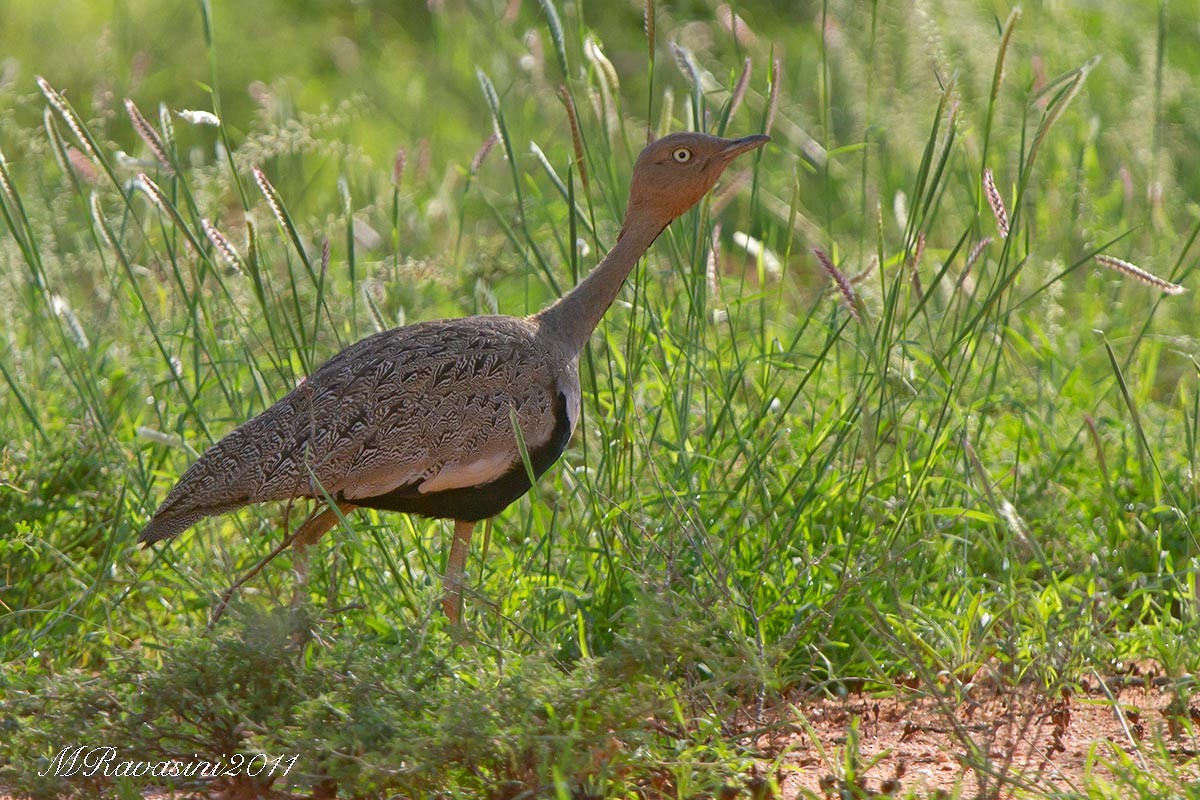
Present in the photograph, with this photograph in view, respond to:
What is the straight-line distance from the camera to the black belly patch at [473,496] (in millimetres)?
3396

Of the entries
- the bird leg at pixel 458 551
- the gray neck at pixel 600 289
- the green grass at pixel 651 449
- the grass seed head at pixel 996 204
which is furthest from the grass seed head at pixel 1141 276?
the bird leg at pixel 458 551

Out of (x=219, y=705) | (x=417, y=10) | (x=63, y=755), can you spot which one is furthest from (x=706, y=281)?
(x=417, y=10)

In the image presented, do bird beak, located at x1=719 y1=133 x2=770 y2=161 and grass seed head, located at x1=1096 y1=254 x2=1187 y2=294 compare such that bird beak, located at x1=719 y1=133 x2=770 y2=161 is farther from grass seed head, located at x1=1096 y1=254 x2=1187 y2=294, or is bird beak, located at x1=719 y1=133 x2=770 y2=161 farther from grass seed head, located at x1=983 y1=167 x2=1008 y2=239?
grass seed head, located at x1=1096 y1=254 x2=1187 y2=294

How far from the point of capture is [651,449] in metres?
3.86

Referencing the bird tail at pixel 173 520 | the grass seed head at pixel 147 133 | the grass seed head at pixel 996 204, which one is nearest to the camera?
the grass seed head at pixel 996 204

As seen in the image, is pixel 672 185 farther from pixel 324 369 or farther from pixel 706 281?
pixel 324 369

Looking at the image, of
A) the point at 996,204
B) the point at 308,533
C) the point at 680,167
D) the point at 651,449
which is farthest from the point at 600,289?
the point at 996,204

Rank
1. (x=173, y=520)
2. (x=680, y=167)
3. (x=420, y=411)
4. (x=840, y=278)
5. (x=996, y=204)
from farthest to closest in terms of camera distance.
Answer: (x=680, y=167) → (x=420, y=411) → (x=173, y=520) → (x=996, y=204) → (x=840, y=278)

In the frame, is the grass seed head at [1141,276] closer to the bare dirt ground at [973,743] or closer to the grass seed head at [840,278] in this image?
the grass seed head at [840,278]

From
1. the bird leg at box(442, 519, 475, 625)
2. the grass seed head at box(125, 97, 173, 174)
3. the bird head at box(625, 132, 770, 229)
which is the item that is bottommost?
the bird leg at box(442, 519, 475, 625)

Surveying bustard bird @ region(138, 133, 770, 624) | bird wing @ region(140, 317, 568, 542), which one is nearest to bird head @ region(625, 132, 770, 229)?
bustard bird @ region(138, 133, 770, 624)

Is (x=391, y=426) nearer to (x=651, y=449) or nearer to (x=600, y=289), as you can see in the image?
(x=600, y=289)

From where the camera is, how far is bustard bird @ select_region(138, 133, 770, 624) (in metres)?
3.26

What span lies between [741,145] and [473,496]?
1.09 m
